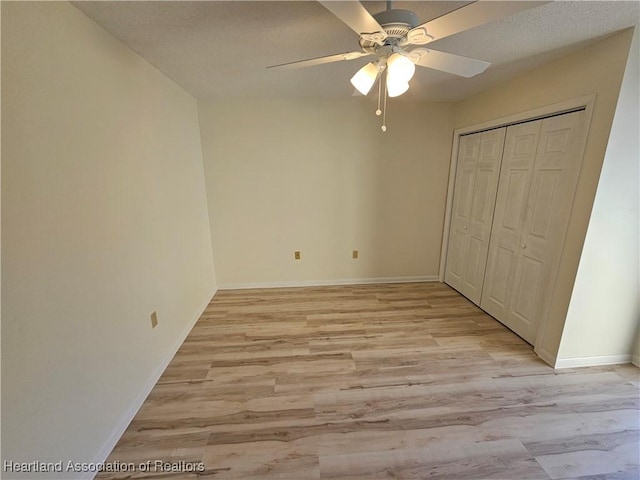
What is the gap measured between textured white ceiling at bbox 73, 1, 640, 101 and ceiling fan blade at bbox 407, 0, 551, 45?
357 mm

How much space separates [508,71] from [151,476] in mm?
3617

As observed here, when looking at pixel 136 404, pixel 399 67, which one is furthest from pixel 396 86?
pixel 136 404

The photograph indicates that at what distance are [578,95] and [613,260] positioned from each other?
1.17 metres

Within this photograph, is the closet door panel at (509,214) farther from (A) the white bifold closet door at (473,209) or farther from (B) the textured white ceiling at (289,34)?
(B) the textured white ceiling at (289,34)

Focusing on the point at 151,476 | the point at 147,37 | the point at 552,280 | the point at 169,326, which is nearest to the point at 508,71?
the point at 552,280

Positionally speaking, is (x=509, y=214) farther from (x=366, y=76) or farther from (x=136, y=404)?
(x=136, y=404)

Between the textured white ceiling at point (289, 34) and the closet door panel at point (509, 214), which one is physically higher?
the textured white ceiling at point (289, 34)

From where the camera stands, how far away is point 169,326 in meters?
2.30

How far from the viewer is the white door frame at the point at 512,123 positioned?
1.88m

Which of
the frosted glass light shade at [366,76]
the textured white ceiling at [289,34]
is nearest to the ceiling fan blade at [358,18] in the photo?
the frosted glass light shade at [366,76]

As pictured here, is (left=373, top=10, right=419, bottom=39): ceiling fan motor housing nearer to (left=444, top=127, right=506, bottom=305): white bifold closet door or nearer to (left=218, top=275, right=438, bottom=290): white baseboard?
(left=444, top=127, right=506, bottom=305): white bifold closet door

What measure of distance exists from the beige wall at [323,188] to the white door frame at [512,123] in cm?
8

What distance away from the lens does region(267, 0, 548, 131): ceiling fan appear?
3.19ft

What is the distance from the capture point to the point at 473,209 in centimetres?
312
